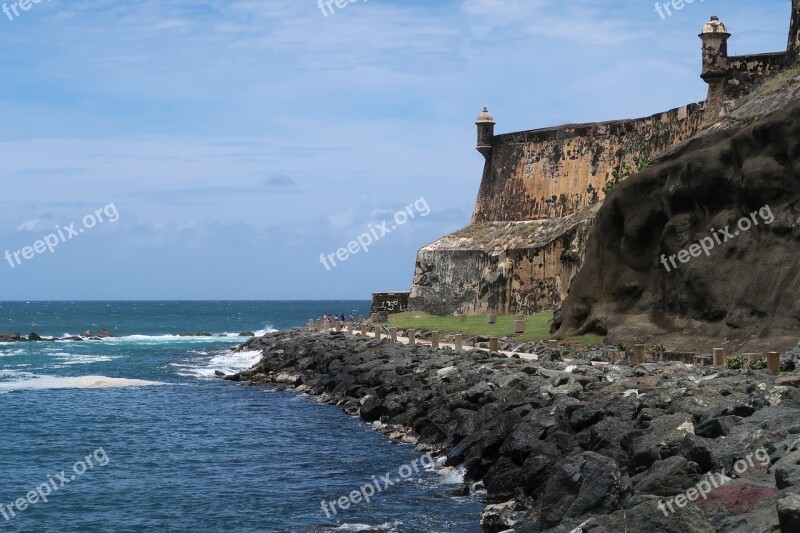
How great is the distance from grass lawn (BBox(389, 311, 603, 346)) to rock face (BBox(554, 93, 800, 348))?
78.0 inches

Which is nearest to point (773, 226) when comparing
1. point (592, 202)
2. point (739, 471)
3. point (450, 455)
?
point (450, 455)

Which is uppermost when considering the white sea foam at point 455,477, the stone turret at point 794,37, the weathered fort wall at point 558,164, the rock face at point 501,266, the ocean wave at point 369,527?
the stone turret at point 794,37

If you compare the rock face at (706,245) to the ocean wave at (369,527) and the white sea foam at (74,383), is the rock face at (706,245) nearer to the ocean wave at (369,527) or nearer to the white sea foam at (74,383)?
the ocean wave at (369,527)

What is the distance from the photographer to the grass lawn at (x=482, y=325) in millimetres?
38594

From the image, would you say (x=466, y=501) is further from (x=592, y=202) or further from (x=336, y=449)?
(x=592, y=202)

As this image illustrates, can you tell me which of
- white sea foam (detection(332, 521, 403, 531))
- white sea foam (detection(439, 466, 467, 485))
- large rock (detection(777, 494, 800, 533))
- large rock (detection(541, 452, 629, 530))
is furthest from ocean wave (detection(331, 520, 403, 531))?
large rock (detection(777, 494, 800, 533))

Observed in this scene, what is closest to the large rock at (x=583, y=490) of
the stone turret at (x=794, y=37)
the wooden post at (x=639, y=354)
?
the wooden post at (x=639, y=354)

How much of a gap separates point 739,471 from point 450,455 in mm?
9416

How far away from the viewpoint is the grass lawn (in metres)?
38.6

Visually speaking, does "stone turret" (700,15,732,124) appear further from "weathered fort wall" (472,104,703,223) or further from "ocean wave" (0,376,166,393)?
"ocean wave" (0,376,166,393)

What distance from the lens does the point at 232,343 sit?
85.0m

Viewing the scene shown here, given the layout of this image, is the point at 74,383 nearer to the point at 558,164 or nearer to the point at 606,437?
the point at 558,164

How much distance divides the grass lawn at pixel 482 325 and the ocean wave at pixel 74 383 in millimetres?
13692

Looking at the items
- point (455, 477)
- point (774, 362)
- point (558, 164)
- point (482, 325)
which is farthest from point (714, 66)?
point (455, 477)
